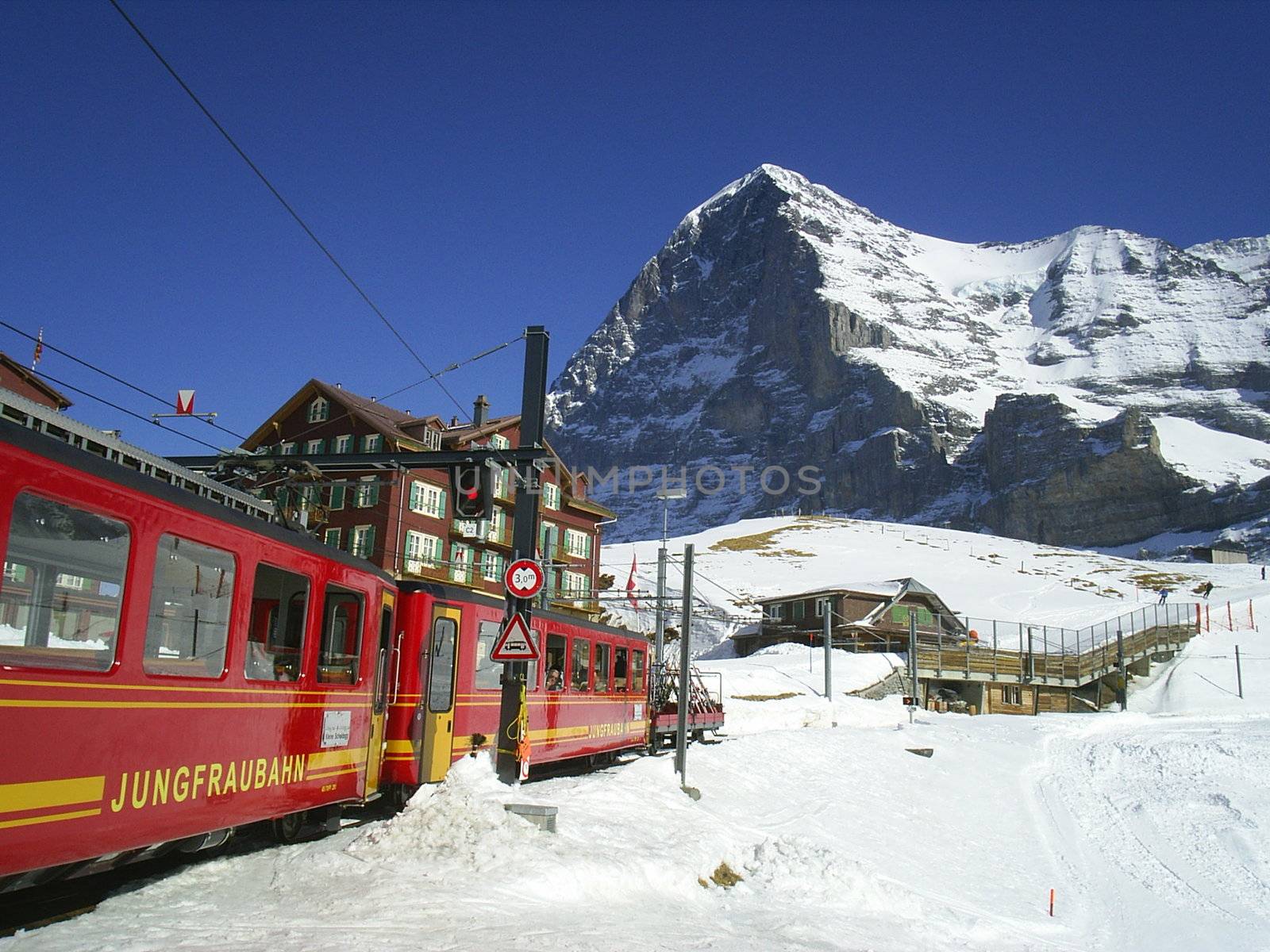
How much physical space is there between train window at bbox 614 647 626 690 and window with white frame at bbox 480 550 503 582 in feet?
80.2

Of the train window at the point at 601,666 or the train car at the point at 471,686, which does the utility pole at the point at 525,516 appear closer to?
the train car at the point at 471,686

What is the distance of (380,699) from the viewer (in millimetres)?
11711

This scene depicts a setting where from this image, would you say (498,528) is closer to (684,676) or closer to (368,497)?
(368,497)

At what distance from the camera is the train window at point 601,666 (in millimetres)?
20062

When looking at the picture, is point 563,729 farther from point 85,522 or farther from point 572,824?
point 85,522

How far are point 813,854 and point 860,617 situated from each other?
4845 cm

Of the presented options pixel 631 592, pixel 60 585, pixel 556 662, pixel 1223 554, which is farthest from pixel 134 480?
pixel 1223 554

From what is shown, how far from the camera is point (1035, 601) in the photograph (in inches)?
3019

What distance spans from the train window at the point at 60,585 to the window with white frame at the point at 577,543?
44992 millimetres

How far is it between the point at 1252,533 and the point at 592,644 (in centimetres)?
14494

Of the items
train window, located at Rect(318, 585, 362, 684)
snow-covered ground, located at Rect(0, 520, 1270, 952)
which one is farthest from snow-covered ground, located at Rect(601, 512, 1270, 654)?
train window, located at Rect(318, 585, 362, 684)

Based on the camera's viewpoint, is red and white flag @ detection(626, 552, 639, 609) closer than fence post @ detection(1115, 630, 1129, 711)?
Yes

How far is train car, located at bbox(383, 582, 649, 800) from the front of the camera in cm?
1250

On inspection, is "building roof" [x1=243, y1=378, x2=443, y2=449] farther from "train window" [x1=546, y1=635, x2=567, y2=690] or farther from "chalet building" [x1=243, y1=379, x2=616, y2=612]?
"train window" [x1=546, y1=635, x2=567, y2=690]
